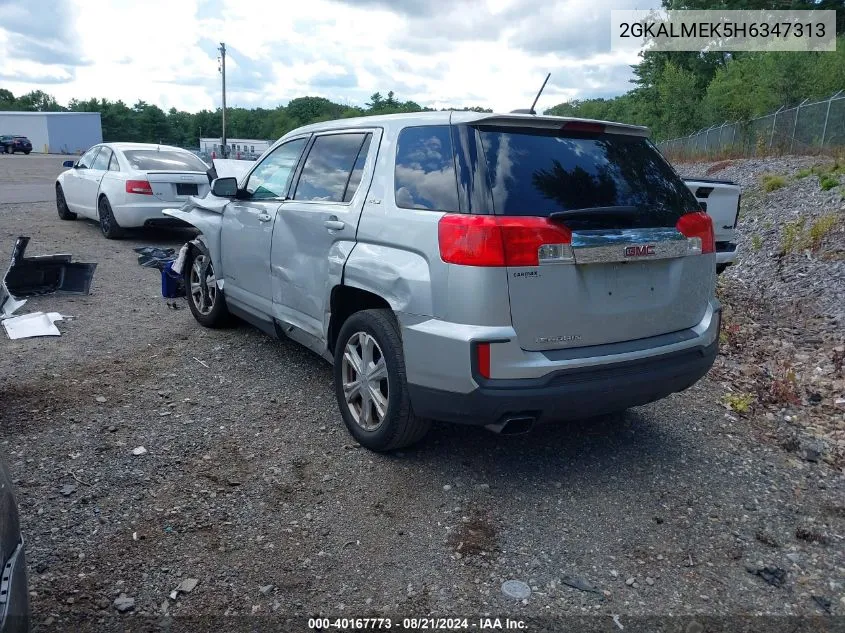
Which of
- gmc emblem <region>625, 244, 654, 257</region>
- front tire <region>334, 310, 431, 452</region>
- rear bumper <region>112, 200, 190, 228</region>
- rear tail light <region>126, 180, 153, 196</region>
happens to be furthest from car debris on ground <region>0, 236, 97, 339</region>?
gmc emblem <region>625, 244, 654, 257</region>

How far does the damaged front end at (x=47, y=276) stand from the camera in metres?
7.52

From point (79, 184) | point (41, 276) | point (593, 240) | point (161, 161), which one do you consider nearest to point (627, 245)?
point (593, 240)

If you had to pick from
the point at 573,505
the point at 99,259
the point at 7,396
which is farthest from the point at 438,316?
the point at 99,259

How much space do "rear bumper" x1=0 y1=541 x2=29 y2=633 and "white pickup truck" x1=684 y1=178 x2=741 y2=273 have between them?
664 cm

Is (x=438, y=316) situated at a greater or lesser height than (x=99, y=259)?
greater

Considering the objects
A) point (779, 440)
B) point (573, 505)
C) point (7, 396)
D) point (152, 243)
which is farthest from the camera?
point (152, 243)

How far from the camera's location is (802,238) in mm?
8617

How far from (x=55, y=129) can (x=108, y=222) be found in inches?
2872

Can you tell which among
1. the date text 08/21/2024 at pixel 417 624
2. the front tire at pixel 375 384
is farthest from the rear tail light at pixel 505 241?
the date text 08/21/2024 at pixel 417 624

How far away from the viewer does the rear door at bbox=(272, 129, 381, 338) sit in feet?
13.5

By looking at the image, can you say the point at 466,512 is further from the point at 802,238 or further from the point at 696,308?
the point at 802,238

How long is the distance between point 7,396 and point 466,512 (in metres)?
3.37

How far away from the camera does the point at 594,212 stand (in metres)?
3.31

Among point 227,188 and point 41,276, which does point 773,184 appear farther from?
point 41,276
